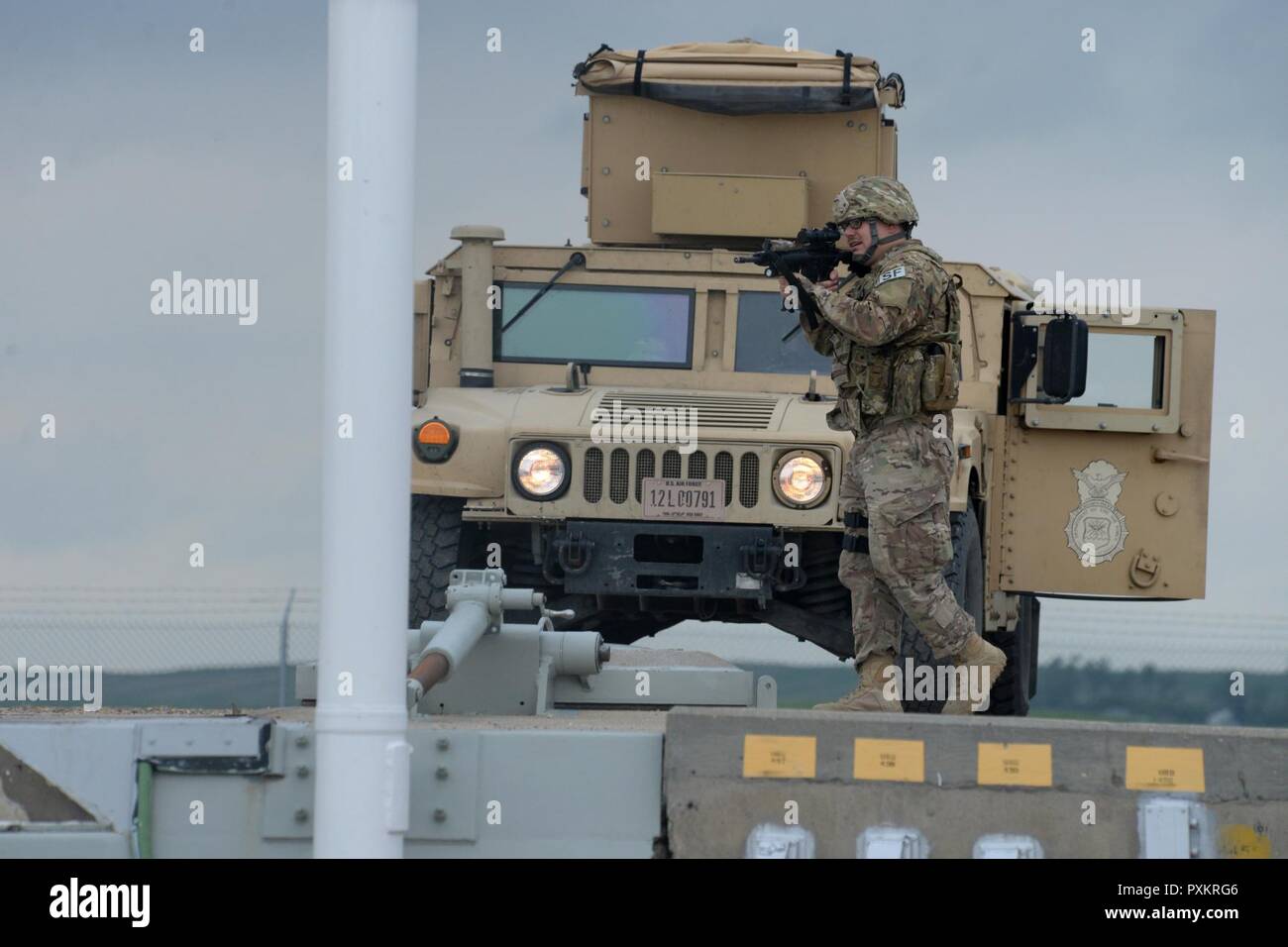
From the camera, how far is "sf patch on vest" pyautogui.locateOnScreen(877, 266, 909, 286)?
18.3ft

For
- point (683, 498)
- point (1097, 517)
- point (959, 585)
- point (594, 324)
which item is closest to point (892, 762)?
point (683, 498)

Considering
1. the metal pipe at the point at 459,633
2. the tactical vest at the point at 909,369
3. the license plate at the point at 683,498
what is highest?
the tactical vest at the point at 909,369

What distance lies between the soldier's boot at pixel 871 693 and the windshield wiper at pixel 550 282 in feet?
12.0

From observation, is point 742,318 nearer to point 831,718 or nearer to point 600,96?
point 600,96

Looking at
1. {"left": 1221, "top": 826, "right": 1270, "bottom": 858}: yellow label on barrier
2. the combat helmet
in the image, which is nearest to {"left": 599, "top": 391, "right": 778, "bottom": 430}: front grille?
the combat helmet

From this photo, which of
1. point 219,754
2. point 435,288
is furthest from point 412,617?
point 219,754

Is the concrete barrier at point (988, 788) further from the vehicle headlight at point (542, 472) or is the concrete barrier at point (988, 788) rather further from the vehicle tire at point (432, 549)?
the vehicle tire at point (432, 549)

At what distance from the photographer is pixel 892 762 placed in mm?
4152

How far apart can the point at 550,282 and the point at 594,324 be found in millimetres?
245

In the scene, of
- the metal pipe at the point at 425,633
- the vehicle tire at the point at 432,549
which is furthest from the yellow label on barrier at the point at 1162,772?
the vehicle tire at the point at 432,549

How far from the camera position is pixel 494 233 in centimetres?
911

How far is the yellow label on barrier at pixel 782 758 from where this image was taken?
4160mm

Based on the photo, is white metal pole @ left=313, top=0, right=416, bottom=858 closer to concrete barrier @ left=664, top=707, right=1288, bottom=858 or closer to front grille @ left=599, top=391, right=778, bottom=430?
concrete barrier @ left=664, top=707, right=1288, bottom=858
